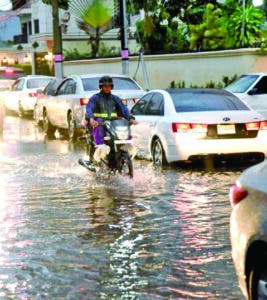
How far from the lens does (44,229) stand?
8898 mm

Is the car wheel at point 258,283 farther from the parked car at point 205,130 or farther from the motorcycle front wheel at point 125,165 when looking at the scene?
the parked car at point 205,130

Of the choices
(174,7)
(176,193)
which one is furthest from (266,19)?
(176,193)

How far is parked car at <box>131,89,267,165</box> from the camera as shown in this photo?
13.5 m

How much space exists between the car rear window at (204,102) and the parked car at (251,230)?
8946mm

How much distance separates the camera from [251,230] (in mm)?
4867

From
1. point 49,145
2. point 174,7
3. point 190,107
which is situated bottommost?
point 49,145

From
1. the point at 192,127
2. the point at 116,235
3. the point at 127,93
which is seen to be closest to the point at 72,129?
the point at 127,93

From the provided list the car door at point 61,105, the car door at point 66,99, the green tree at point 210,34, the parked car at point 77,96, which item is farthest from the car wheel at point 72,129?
the green tree at point 210,34

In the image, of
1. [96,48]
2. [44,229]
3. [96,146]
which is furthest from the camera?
[96,48]

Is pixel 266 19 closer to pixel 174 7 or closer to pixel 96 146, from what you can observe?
pixel 174 7

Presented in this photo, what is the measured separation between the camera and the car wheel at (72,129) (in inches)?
790

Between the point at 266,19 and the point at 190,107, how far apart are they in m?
24.5

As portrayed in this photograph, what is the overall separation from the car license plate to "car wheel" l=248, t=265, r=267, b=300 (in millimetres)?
8515

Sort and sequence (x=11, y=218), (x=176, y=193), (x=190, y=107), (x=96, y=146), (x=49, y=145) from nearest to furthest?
1. (x=11, y=218)
2. (x=176, y=193)
3. (x=96, y=146)
4. (x=190, y=107)
5. (x=49, y=145)
